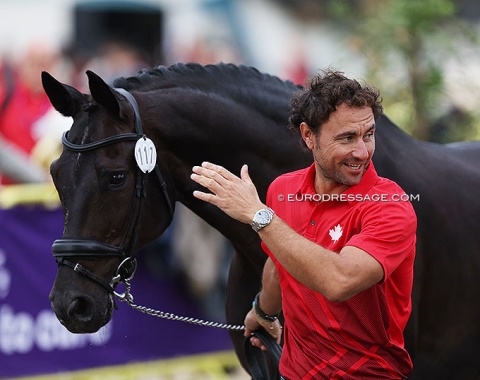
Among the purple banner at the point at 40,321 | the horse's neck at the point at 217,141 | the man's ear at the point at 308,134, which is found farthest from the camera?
the purple banner at the point at 40,321

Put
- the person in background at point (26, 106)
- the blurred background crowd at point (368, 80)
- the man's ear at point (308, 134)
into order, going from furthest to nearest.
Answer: the person in background at point (26, 106) < the blurred background crowd at point (368, 80) < the man's ear at point (308, 134)

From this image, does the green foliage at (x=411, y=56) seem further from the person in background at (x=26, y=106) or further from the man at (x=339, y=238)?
the man at (x=339, y=238)

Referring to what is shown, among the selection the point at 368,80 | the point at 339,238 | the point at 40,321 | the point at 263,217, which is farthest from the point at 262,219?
the point at 368,80

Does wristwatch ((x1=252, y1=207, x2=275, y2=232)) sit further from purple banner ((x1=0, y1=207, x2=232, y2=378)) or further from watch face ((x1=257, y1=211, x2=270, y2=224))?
purple banner ((x1=0, y1=207, x2=232, y2=378))

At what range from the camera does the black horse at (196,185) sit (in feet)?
10.8

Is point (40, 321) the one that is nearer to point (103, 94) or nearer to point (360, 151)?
point (103, 94)

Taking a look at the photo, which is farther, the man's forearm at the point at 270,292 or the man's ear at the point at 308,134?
the man's forearm at the point at 270,292

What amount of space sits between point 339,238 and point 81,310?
108 centimetres

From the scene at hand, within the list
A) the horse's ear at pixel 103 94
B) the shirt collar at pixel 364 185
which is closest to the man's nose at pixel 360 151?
the shirt collar at pixel 364 185

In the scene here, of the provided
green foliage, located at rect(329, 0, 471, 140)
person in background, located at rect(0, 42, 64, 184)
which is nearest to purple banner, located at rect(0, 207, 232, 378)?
person in background, located at rect(0, 42, 64, 184)

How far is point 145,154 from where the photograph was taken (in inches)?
134

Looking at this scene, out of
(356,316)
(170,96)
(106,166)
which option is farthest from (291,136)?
(356,316)

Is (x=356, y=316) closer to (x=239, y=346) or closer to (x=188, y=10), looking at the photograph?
(x=239, y=346)

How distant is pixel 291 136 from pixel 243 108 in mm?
238
